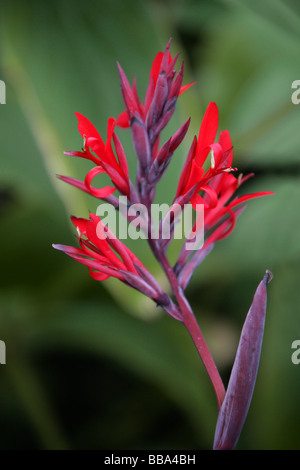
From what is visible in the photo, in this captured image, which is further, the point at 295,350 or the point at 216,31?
the point at 216,31

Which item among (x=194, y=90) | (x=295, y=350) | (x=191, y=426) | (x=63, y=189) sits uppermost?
(x=194, y=90)

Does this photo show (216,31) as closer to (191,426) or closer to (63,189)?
(63,189)

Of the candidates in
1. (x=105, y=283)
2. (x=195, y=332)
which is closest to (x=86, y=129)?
(x=195, y=332)

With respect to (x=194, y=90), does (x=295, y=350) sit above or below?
below

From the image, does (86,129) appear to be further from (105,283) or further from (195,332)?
(105,283)
